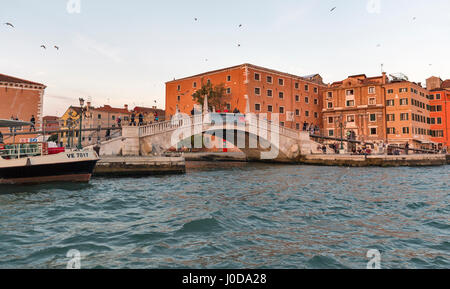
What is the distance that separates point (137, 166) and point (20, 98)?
69.3 ft

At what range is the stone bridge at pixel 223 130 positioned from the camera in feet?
60.6

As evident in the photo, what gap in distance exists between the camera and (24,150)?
41.0 ft

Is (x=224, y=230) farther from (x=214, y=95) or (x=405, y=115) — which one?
(x=405, y=115)

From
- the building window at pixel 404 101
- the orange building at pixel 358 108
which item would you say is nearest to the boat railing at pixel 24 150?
the orange building at pixel 358 108

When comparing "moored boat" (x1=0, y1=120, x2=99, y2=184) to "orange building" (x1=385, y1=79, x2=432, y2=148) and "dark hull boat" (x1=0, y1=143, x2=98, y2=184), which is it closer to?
"dark hull boat" (x1=0, y1=143, x2=98, y2=184)

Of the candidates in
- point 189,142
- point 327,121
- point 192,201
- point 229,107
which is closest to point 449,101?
point 327,121

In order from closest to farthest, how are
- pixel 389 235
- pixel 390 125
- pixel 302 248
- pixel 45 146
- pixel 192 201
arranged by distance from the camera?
pixel 302 248
pixel 389 235
pixel 192 201
pixel 45 146
pixel 390 125

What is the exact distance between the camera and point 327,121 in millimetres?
44188

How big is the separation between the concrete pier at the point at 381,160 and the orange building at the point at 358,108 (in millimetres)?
14132

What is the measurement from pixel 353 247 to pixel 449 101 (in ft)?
156

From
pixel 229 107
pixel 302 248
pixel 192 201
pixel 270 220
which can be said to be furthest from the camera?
pixel 229 107

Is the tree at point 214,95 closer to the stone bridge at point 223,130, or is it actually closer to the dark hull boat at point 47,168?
the stone bridge at point 223,130

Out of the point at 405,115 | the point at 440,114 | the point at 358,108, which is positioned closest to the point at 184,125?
the point at 358,108
